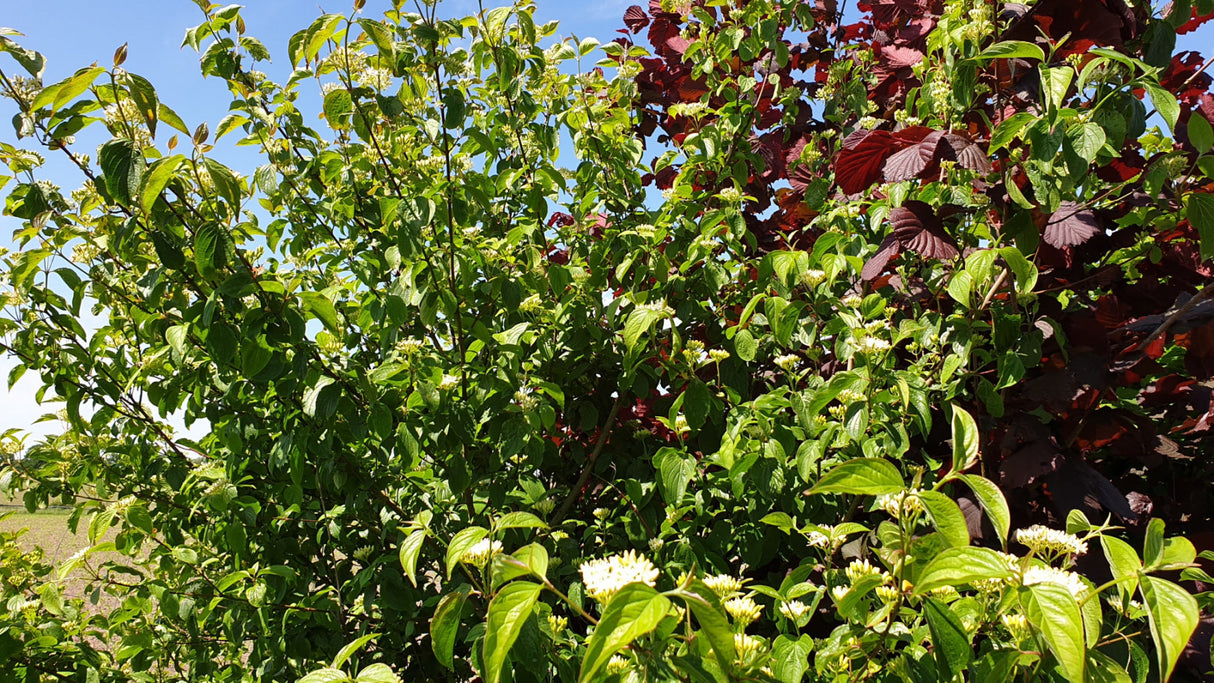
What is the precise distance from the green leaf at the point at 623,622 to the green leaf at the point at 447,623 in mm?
248

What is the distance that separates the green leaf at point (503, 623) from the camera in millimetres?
634

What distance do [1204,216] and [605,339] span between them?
1.28 meters

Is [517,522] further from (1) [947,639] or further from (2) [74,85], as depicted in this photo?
(2) [74,85]

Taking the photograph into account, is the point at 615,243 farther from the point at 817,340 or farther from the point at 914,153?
the point at 914,153

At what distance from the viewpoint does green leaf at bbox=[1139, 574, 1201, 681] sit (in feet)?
1.85

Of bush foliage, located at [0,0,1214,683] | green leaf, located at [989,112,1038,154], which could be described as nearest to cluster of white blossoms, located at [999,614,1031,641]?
bush foliage, located at [0,0,1214,683]

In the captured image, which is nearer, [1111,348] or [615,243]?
[1111,348]

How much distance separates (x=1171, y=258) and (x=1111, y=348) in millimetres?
432

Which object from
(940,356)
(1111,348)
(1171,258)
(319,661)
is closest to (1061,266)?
(1111,348)

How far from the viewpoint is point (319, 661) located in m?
1.79

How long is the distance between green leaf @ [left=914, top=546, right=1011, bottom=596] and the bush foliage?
28 centimetres

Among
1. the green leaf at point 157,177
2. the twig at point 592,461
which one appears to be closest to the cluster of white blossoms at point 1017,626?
the twig at point 592,461

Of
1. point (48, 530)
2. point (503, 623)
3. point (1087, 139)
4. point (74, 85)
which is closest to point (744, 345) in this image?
point (1087, 139)

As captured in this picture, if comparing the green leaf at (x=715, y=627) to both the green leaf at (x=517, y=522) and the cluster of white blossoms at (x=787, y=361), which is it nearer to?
the green leaf at (x=517, y=522)
